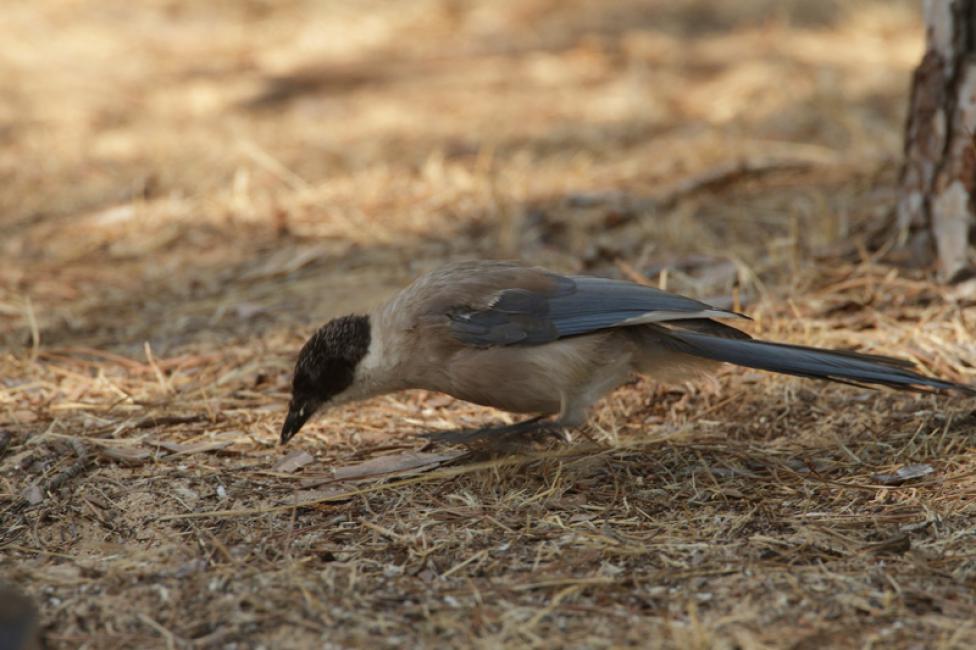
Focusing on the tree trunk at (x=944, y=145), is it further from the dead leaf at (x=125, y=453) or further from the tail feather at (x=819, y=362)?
the dead leaf at (x=125, y=453)

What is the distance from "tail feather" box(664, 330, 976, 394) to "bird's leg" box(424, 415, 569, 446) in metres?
0.61

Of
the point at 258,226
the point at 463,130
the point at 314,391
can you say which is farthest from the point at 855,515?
the point at 463,130

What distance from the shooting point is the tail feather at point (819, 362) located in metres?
3.75

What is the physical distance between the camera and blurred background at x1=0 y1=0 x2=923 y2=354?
618cm

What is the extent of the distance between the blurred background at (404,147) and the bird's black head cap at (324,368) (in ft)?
4.21

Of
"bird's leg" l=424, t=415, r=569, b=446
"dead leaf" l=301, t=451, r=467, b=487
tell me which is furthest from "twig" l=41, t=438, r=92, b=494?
"bird's leg" l=424, t=415, r=569, b=446

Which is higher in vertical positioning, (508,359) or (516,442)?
(508,359)

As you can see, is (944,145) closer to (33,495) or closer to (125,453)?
(125,453)

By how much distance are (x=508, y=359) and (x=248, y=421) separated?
1208 millimetres

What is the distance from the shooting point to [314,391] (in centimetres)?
432

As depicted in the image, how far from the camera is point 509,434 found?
4.25 m

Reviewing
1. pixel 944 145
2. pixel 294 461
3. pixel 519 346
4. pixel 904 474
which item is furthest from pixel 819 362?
pixel 294 461

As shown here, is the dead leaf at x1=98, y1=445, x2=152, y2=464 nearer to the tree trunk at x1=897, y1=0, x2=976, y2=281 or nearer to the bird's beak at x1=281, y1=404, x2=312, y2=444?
the bird's beak at x1=281, y1=404, x2=312, y2=444

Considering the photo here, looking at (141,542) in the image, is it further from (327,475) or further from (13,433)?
(13,433)
